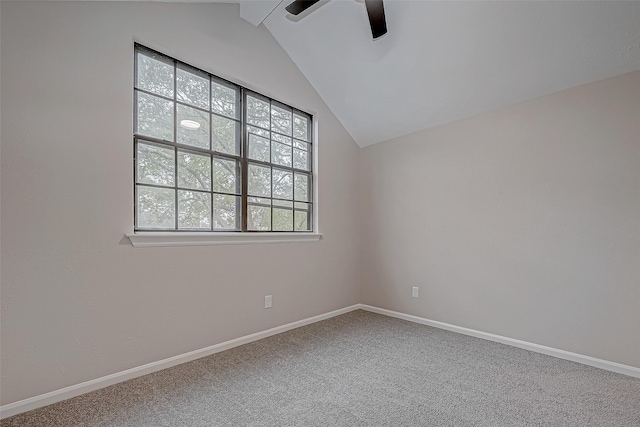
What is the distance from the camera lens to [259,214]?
3102mm

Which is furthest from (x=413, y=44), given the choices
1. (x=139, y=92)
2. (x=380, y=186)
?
(x=139, y=92)

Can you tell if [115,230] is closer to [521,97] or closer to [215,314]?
[215,314]

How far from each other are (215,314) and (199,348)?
0.28m

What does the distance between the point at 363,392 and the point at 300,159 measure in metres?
2.35

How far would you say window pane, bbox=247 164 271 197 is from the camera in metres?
3.04

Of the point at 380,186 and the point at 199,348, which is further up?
the point at 380,186

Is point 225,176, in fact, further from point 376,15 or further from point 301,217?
point 376,15

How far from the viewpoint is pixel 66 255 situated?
6.33 ft

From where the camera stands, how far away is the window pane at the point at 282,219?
3.25 meters

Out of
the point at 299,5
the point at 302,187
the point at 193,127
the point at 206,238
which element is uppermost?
the point at 299,5

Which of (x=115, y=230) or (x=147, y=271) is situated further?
(x=147, y=271)

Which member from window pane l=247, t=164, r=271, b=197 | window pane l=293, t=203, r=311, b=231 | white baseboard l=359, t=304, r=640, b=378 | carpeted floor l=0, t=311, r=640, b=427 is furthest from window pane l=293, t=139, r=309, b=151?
white baseboard l=359, t=304, r=640, b=378

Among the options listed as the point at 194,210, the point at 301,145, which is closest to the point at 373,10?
the point at 301,145

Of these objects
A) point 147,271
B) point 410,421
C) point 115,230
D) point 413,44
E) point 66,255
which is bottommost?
point 410,421
